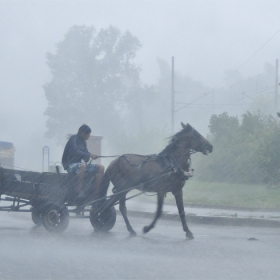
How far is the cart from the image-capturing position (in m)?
12.4

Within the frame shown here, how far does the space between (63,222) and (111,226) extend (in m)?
1.06

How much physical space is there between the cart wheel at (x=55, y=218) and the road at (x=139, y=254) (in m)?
0.20

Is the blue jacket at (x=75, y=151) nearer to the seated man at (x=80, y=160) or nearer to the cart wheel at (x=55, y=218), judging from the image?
the seated man at (x=80, y=160)

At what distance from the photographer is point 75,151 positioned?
12.4 m

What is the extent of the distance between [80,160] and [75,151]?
25cm

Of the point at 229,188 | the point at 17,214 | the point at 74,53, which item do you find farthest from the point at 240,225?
the point at 74,53

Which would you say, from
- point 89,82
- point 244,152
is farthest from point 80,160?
point 89,82

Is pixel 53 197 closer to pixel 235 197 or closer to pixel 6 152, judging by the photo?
pixel 235 197

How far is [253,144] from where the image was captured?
2412 centimetres

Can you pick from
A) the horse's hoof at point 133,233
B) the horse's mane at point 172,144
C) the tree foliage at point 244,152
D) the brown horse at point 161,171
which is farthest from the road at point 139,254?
the tree foliage at point 244,152

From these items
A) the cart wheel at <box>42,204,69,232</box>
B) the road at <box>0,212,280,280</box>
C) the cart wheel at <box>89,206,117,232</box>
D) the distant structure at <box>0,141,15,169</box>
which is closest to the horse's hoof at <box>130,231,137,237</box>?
the road at <box>0,212,280,280</box>

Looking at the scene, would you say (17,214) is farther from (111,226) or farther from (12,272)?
(12,272)

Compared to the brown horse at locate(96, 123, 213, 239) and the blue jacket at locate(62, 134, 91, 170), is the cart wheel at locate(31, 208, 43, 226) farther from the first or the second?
the brown horse at locate(96, 123, 213, 239)

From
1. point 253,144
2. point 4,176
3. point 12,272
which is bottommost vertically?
point 12,272
